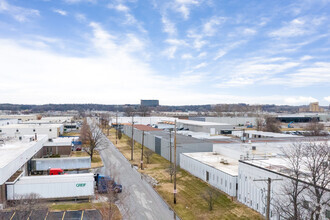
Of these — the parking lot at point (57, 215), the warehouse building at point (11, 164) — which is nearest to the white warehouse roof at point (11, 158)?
the warehouse building at point (11, 164)

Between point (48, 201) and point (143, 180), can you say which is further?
point (143, 180)

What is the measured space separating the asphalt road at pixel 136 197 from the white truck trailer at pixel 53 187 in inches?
130

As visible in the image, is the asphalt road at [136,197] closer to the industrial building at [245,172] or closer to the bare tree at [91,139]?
the bare tree at [91,139]

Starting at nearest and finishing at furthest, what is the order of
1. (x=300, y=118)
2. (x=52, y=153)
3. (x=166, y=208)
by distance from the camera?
1. (x=166, y=208)
2. (x=52, y=153)
3. (x=300, y=118)

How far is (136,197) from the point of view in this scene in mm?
23641

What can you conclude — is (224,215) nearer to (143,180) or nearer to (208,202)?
(208,202)

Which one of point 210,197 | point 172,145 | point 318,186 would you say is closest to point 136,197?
point 210,197

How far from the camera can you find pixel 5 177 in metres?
21.2

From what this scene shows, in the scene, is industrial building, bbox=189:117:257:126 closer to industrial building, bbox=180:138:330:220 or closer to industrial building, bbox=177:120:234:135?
industrial building, bbox=177:120:234:135

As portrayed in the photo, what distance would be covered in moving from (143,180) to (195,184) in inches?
231

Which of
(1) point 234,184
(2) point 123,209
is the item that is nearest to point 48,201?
(2) point 123,209

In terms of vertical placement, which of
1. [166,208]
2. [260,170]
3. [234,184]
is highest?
[260,170]

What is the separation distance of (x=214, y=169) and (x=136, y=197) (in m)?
8.05

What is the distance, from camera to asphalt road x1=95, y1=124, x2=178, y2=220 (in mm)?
20000
